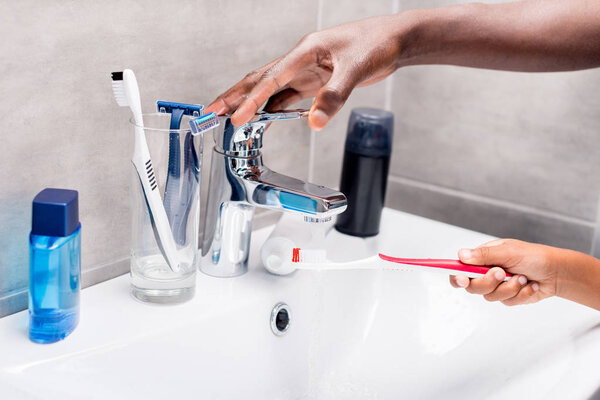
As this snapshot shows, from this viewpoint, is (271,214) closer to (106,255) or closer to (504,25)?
(106,255)

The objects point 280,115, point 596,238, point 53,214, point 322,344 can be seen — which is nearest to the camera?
point 53,214

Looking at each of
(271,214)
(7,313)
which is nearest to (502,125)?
(271,214)

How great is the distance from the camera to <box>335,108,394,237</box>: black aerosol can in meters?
0.75

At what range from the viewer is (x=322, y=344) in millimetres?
663

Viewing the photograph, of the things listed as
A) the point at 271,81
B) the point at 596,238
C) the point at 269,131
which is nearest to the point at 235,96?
the point at 271,81

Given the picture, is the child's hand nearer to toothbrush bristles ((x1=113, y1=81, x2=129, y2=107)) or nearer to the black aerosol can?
the black aerosol can

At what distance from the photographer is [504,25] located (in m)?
0.68

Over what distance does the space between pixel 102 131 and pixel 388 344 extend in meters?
0.37

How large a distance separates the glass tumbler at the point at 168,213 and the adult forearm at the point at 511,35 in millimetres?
264

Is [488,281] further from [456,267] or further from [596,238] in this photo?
[596,238]

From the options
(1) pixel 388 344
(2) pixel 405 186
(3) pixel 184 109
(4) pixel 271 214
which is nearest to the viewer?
(3) pixel 184 109

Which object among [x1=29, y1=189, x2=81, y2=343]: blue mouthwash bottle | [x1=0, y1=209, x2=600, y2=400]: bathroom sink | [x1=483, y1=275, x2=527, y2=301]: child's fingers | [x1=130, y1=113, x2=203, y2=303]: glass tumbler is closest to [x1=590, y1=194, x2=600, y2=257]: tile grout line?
[x1=0, y1=209, x2=600, y2=400]: bathroom sink

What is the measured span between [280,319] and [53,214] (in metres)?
0.27

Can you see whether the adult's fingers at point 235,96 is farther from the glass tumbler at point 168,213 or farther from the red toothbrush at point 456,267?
the red toothbrush at point 456,267
